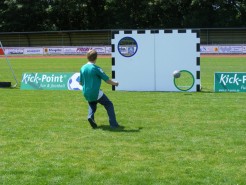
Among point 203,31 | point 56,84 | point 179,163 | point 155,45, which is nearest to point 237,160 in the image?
point 179,163

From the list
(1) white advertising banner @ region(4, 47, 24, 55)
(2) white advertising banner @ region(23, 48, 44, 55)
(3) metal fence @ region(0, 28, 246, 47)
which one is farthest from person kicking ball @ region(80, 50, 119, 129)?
(3) metal fence @ region(0, 28, 246, 47)

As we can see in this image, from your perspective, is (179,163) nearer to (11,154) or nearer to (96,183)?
(96,183)

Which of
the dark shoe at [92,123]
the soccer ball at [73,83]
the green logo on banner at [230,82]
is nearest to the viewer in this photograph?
the dark shoe at [92,123]

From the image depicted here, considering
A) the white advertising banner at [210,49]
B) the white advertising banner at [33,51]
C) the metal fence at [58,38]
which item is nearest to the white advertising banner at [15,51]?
the white advertising banner at [33,51]

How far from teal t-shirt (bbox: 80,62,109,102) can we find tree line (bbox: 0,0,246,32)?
1874 inches

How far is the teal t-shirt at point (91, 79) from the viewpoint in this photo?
935cm

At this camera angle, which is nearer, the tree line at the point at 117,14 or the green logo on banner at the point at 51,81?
the green logo on banner at the point at 51,81

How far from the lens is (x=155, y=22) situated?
60125 millimetres

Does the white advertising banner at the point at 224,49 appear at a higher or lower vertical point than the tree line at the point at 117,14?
lower

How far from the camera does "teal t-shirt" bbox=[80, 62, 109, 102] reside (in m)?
9.35

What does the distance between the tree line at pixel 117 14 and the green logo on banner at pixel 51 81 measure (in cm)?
4061

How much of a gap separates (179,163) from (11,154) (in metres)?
2.59

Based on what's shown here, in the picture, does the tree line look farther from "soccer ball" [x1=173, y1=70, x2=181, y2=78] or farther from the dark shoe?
the dark shoe

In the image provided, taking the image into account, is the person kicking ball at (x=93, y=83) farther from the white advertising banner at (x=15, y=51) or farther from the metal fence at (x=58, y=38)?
the metal fence at (x=58, y=38)
